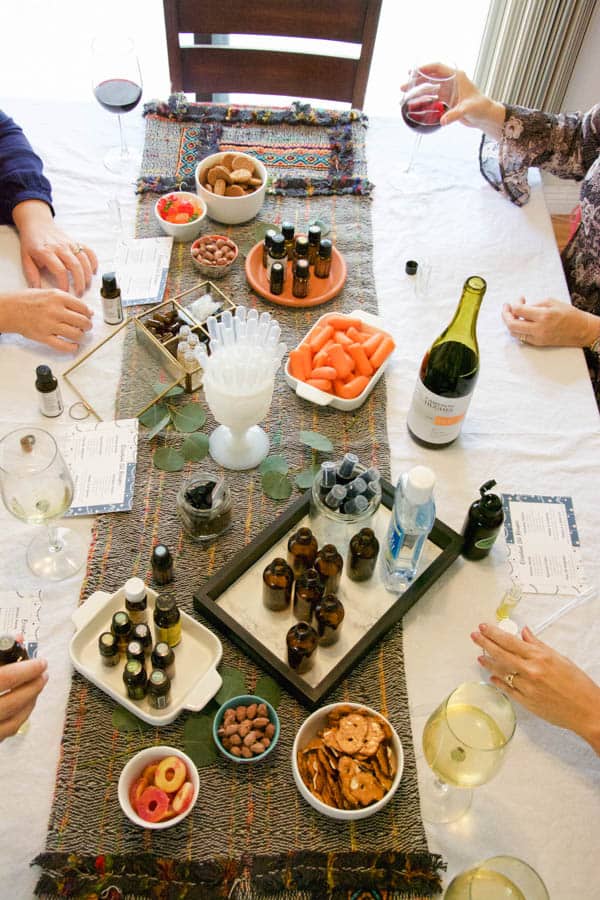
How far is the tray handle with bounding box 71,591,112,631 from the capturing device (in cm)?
109

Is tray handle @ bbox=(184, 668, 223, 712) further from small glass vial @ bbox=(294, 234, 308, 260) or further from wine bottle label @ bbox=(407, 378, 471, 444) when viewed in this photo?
small glass vial @ bbox=(294, 234, 308, 260)

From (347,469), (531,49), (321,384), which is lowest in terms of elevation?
(531,49)

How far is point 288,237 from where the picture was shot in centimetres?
158

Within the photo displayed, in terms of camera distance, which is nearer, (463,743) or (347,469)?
(463,743)

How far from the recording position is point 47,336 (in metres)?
1.39

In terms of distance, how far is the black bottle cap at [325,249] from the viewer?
60.4 inches

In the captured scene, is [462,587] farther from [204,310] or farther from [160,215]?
[160,215]

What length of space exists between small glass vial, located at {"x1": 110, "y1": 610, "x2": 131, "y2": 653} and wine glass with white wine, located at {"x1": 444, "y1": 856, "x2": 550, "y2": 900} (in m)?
0.50

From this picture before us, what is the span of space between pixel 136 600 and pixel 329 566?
0.27 metres

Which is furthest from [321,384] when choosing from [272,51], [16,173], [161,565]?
[272,51]

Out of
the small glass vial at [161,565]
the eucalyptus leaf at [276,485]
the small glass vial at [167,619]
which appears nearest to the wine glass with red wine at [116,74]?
the eucalyptus leaf at [276,485]

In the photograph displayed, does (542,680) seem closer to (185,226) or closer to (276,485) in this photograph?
(276,485)

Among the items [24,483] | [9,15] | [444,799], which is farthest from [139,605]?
[9,15]

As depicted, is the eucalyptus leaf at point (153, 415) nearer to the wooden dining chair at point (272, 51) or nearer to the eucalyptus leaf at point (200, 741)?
the eucalyptus leaf at point (200, 741)
